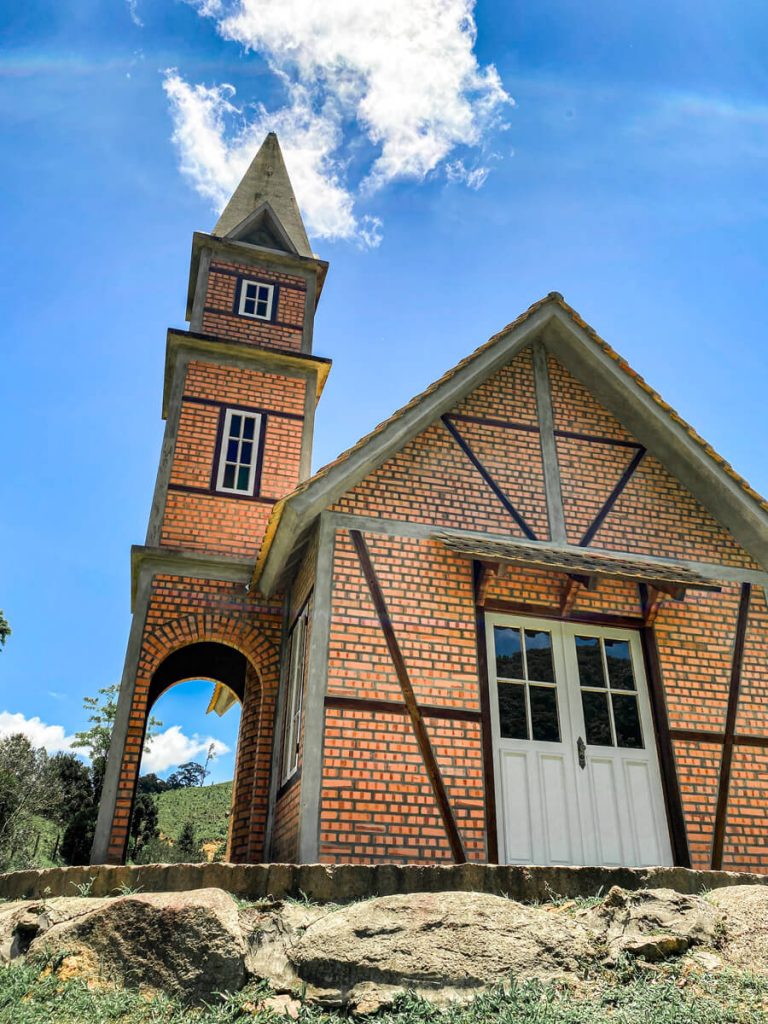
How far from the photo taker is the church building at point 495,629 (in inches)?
332

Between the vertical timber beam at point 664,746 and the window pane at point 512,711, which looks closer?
the vertical timber beam at point 664,746

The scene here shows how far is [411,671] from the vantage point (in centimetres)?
878

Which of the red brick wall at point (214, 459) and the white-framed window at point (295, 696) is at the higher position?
the red brick wall at point (214, 459)

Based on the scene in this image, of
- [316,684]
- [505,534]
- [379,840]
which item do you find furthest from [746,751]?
[316,684]

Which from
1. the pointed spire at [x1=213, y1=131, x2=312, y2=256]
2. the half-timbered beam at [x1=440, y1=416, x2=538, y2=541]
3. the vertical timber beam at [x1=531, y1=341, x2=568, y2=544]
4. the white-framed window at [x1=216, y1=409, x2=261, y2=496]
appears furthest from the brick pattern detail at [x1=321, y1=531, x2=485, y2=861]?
the pointed spire at [x1=213, y1=131, x2=312, y2=256]

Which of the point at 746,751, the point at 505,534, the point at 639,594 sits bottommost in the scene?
the point at 746,751

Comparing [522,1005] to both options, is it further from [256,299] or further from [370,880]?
[256,299]

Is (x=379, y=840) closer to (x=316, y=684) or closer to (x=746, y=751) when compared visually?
(x=316, y=684)

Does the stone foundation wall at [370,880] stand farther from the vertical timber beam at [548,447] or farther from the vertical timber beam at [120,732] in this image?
the vertical timber beam at [548,447]

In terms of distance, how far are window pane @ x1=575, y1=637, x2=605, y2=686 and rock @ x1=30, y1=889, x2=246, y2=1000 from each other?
519cm

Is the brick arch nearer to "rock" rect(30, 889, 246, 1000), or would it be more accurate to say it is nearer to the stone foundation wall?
the stone foundation wall

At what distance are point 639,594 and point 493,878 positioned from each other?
4.79 m

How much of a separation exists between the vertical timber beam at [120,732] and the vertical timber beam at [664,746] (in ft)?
22.0

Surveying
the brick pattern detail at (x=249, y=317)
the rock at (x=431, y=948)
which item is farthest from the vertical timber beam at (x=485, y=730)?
the brick pattern detail at (x=249, y=317)
